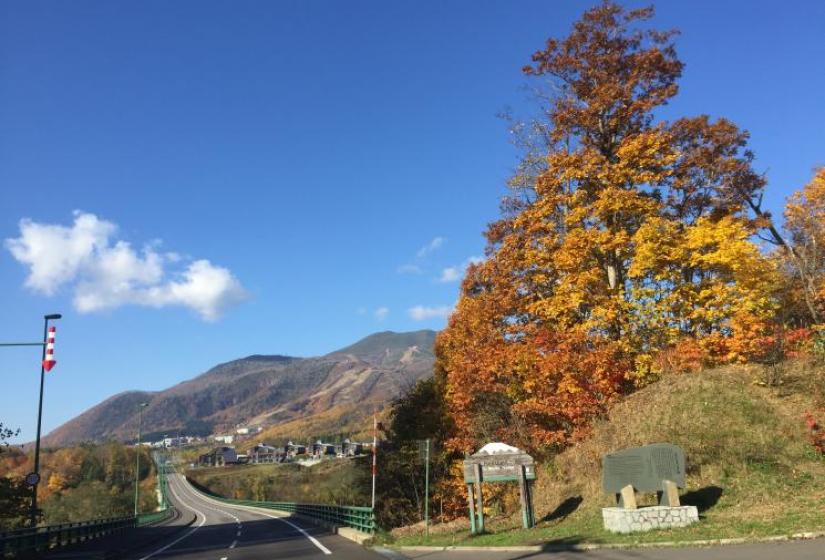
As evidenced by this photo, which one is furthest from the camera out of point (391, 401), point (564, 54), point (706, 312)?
point (391, 401)

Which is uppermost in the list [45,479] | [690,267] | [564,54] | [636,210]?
[564,54]

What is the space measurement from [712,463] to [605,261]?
12.7 meters

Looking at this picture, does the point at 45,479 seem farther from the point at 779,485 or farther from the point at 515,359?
the point at 779,485

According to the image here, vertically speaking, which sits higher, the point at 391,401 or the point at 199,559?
the point at 391,401

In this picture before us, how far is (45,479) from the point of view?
466 ft

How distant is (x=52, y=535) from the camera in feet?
78.1

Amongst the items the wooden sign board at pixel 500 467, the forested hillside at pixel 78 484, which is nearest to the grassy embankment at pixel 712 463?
the wooden sign board at pixel 500 467

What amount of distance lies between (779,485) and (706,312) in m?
10.1

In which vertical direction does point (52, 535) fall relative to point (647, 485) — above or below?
below

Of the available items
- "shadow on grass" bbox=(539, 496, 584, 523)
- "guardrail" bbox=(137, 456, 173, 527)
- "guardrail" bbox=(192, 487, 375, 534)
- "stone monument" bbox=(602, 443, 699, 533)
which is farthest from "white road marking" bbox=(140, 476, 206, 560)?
"stone monument" bbox=(602, 443, 699, 533)

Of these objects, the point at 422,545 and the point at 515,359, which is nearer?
the point at 422,545

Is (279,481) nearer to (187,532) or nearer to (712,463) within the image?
(187,532)

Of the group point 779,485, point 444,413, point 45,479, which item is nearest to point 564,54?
point 444,413

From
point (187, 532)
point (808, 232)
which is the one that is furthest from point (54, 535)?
point (808, 232)
